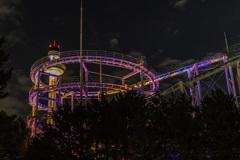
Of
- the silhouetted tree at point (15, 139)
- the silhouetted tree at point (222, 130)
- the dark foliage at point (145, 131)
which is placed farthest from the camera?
the silhouetted tree at point (15, 139)

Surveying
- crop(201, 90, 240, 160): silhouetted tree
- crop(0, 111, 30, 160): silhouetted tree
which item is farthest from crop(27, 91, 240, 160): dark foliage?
crop(0, 111, 30, 160): silhouetted tree

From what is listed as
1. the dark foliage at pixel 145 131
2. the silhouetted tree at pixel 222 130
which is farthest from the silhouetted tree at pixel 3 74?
the silhouetted tree at pixel 222 130

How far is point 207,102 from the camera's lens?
52.6ft

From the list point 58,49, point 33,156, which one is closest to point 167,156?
point 33,156

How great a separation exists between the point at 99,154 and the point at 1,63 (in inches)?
323

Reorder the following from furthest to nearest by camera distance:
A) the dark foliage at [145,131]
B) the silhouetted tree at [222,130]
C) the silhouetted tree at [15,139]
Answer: the silhouetted tree at [15,139]
the dark foliage at [145,131]
the silhouetted tree at [222,130]

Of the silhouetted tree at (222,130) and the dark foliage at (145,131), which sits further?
the dark foliage at (145,131)

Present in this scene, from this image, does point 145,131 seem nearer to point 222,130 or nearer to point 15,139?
point 222,130

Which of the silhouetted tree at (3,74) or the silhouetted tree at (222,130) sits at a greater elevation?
the silhouetted tree at (3,74)

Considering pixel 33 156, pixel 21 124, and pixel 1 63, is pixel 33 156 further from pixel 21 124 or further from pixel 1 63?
pixel 21 124

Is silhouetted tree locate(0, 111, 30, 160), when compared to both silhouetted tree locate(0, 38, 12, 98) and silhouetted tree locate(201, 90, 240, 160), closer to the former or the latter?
silhouetted tree locate(0, 38, 12, 98)

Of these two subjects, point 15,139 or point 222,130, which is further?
point 15,139

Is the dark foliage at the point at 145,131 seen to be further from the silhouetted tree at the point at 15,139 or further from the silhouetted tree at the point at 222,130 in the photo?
the silhouetted tree at the point at 15,139

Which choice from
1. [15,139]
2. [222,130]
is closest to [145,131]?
[222,130]
